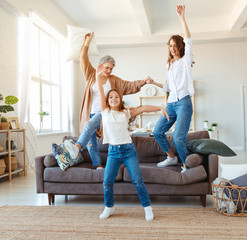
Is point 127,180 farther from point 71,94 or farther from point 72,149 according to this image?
point 71,94

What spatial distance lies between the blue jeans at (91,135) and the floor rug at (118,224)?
610 mm

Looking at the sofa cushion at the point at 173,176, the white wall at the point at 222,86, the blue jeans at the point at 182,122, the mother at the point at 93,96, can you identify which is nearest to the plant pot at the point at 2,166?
the mother at the point at 93,96

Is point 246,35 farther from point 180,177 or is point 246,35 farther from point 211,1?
point 180,177

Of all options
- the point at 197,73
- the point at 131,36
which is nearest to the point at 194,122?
the point at 197,73

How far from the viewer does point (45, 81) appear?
7484mm

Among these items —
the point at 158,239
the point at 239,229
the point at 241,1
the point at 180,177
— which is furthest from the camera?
the point at 241,1

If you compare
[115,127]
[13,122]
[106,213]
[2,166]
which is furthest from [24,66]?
[106,213]

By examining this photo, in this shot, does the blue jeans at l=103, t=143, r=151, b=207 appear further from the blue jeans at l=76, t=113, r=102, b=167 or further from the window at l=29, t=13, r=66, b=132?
the window at l=29, t=13, r=66, b=132

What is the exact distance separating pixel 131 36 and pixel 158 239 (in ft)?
23.7

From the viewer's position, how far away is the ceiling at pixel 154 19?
710 cm

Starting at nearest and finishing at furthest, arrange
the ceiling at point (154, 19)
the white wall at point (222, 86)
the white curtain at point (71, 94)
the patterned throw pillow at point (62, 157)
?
the patterned throw pillow at point (62, 157) < the ceiling at point (154, 19) < the white curtain at point (71, 94) < the white wall at point (222, 86)

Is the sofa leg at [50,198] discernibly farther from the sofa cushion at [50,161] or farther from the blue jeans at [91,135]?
the blue jeans at [91,135]

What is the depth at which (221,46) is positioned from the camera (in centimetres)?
872

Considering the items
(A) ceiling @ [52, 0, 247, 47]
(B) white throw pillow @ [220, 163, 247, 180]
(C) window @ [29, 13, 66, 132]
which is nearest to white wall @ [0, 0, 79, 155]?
(C) window @ [29, 13, 66, 132]
